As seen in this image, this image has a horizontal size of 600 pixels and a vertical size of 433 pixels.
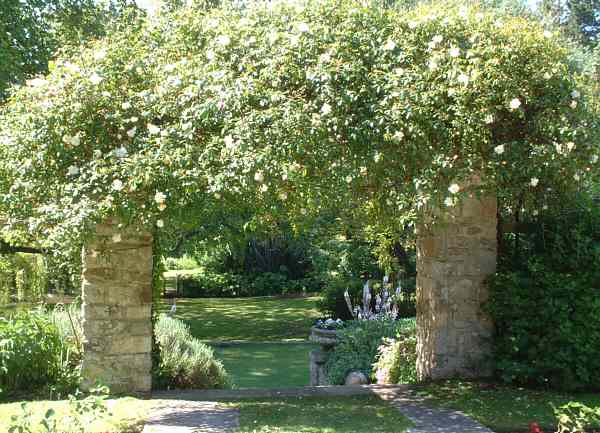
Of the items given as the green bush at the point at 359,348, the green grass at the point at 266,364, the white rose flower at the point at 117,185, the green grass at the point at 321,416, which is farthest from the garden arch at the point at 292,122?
the green grass at the point at 266,364

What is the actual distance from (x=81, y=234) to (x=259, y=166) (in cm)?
157

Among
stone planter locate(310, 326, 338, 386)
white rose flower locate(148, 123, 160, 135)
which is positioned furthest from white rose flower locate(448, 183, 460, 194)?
stone planter locate(310, 326, 338, 386)

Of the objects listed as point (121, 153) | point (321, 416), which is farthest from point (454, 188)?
point (121, 153)

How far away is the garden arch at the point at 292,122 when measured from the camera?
5.35 metres

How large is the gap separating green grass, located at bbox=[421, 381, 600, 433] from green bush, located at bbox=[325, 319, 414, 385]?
6.50 feet

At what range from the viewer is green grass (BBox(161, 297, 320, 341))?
14.9m

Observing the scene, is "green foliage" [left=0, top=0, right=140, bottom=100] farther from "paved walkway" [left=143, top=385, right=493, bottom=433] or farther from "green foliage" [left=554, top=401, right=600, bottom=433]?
"green foliage" [left=554, top=401, right=600, bottom=433]

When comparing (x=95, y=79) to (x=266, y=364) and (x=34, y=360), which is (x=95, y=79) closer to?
(x=34, y=360)

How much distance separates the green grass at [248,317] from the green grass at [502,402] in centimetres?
784

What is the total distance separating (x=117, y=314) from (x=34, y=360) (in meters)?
0.88

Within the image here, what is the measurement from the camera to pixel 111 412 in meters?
4.93

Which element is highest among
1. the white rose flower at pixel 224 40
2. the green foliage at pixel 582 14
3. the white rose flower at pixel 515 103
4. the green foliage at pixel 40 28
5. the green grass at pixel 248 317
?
the green foliage at pixel 582 14

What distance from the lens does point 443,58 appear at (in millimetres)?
5488

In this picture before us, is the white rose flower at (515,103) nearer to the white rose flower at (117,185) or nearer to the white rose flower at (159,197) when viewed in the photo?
the white rose flower at (159,197)
